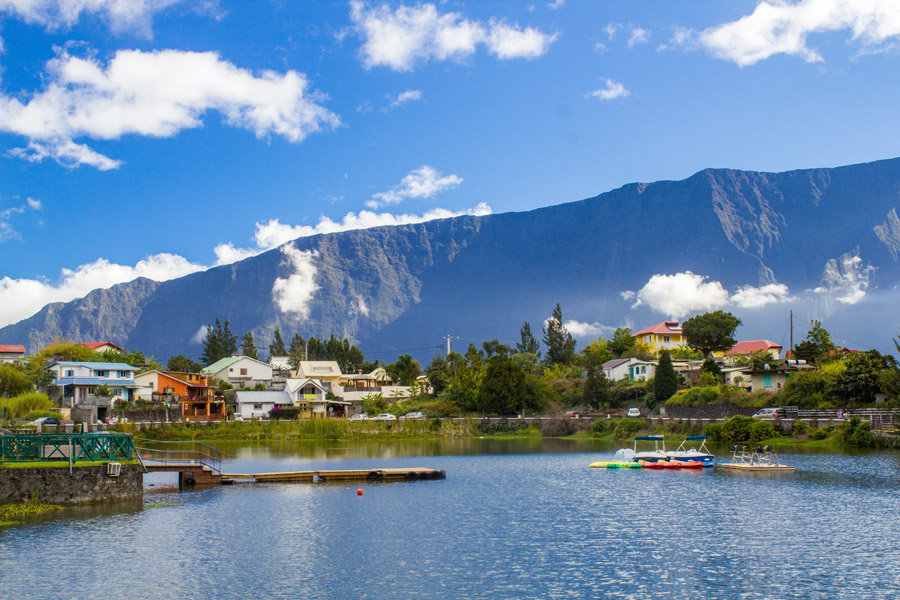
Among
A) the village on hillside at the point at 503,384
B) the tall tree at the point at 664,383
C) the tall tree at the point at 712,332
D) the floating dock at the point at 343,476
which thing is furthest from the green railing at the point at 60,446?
the tall tree at the point at 712,332

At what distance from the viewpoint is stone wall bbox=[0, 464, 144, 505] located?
3872 cm

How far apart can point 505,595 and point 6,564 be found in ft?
58.9

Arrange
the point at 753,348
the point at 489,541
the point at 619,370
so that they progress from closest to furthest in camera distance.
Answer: the point at 489,541 → the point at 619,370 → the point at 753,348

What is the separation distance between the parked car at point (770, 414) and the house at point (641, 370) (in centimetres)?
3339

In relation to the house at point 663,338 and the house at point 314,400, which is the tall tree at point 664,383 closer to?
the house at point 314,400

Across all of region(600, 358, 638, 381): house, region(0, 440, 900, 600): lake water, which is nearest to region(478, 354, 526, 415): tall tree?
region(600, 358, 638, 381): house

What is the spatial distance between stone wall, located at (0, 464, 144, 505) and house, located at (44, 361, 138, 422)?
185ft

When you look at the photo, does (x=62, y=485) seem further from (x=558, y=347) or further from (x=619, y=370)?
(x=558, y=347)

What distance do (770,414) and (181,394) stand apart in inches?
3135

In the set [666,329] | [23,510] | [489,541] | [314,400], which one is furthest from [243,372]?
[489,541]

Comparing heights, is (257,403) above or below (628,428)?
above

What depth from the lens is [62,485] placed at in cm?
3944

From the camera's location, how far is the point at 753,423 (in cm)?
7056

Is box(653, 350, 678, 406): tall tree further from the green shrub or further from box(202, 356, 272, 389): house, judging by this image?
box(202, 356, 272, 389): house
